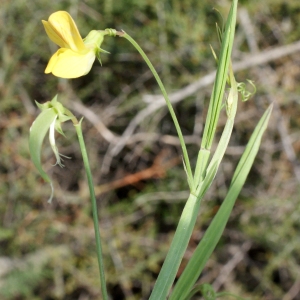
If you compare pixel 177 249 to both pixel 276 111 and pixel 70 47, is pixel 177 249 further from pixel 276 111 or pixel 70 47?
pixel 276 111

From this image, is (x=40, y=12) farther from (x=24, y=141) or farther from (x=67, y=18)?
(x=67, y=18)

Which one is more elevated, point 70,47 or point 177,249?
point 70,47

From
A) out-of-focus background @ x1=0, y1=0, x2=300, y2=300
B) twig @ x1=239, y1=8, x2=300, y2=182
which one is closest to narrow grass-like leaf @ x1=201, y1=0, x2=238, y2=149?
out-of-focus background @ x1=0, y1=0, x2=300, y2=300

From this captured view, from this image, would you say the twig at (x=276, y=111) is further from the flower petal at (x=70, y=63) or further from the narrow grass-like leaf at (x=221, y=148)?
the flower petal at (x=70, y=63)

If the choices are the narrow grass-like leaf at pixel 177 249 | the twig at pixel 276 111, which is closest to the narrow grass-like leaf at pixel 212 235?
the narrow grass-like leaf at pixel 177 249

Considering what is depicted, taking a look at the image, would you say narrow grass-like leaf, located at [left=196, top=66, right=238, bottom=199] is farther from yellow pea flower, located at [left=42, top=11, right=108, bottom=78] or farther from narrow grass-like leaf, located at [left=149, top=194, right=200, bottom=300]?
yellow pea flower, located at [left=42, top=11, right=108, bottom=78]

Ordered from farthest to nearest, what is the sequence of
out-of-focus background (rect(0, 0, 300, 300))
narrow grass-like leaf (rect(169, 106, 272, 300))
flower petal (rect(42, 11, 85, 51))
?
out-of-focus background (rect(0, 0, 300, 300)) → narrow grass-like leaf (rect(169, 106, 272, 300)) → flower petal (rect(42, 11, 85, 51))

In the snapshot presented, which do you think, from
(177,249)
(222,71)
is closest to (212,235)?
(177,249)
